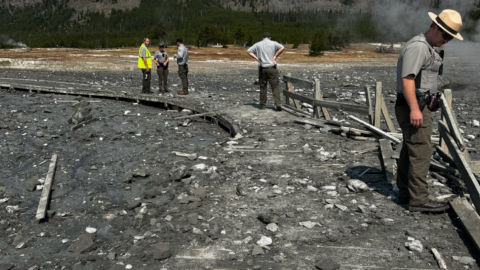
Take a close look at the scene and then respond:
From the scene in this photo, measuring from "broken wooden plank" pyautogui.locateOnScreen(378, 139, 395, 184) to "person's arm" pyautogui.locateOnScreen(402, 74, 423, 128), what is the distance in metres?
1.74

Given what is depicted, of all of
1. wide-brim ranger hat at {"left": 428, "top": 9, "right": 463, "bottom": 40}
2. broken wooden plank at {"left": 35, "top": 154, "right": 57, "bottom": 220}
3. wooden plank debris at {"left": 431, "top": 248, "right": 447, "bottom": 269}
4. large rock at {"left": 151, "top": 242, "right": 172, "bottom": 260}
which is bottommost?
broken wooden plank at {"left": 35, "top": 154, "right": 57, "bottom": 220}

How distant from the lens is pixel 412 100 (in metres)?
5.16

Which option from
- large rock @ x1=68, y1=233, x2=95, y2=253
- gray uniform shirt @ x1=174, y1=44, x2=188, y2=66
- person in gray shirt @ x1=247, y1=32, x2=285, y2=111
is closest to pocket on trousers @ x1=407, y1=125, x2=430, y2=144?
large rock @ x1=68, y1=233, x2=95, y2=253

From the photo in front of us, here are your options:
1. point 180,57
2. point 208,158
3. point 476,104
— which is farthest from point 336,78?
point 208,158

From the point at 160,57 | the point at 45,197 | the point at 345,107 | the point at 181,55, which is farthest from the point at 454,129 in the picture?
the point at 160,57

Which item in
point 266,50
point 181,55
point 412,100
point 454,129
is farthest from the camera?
point 181,55

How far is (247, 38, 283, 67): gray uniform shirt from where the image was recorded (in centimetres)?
1216

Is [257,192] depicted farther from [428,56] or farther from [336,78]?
[336,78]

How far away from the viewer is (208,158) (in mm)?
8641

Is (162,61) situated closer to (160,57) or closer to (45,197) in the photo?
(160,57)

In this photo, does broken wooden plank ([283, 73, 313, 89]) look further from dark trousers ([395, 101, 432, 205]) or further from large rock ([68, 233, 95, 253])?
large rock ([68, 233, 95, 253])

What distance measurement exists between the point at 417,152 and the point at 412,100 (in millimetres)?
670

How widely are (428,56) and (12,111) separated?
14684 millimetres

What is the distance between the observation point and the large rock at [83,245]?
16.3 feet
